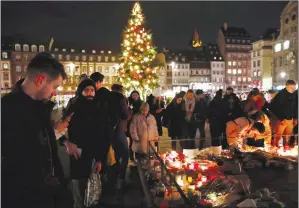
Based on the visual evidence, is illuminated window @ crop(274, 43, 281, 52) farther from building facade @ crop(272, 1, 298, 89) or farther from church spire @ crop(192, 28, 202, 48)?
church spire @ crop(192, 28, 202, 48)

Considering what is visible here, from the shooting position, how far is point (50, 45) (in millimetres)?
90312

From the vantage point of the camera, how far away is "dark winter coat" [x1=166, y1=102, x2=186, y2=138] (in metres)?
10.0

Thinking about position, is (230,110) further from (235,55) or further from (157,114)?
(235,55)

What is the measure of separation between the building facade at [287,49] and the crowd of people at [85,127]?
161 ft

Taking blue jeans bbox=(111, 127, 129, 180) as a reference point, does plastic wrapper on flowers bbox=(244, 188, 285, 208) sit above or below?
below

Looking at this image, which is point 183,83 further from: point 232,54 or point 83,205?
point 83,205

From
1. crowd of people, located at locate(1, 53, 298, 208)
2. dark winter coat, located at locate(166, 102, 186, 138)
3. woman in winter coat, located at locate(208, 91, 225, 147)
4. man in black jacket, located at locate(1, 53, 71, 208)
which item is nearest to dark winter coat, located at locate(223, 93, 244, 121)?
crowd of people, located at locate(1, 53, 298, 208)

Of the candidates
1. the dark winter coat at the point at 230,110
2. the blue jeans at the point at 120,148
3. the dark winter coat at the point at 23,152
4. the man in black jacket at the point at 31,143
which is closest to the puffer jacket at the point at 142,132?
the blue jeans at the point at 120,148

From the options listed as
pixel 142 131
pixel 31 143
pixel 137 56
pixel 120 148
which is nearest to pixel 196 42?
pixel 137 56

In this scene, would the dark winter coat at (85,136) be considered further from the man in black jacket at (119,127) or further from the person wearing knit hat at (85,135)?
the man in black jacket at (119,127)

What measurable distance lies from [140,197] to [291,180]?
10.1 ft

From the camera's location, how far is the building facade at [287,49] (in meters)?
56.3

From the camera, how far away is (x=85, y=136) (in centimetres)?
A: 510

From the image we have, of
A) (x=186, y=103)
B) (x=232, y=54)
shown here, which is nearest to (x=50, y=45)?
(x=232, y=54)
